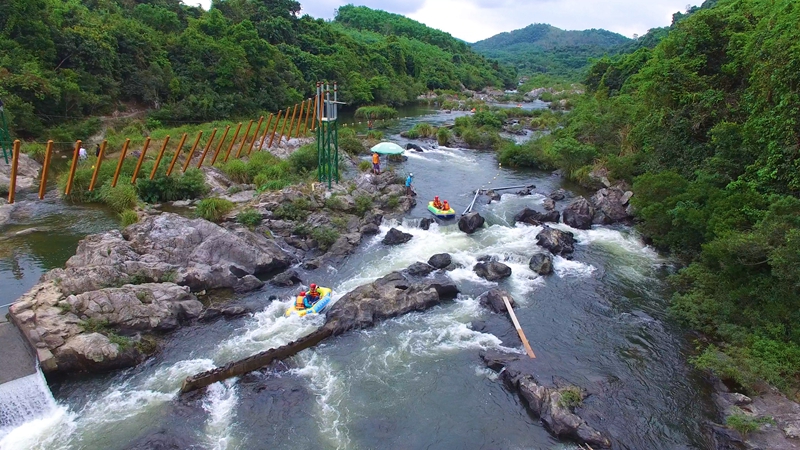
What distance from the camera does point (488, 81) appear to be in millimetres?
132625

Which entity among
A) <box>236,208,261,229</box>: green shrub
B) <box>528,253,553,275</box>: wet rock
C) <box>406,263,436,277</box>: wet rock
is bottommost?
<box>406,263,436,277</box>: wet rock

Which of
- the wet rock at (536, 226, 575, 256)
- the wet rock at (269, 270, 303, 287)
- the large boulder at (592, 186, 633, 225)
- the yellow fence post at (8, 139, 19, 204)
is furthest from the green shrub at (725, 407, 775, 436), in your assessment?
the yellow fence post at (8, 139, 19, 204)

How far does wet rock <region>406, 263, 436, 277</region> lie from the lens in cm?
2181

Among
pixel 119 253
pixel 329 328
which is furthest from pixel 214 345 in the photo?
pixel 119 253

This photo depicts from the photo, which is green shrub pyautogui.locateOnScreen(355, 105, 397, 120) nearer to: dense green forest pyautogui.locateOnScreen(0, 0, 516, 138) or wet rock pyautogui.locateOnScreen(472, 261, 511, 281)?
dense green forest pyautogui.locateOnScreen(0, 0, 516, 138)

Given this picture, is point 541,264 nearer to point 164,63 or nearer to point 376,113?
point 164,63

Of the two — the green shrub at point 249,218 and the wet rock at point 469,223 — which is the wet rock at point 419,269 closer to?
the wet rock at point 469,223

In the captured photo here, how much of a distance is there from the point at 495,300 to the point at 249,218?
13322 millimetres

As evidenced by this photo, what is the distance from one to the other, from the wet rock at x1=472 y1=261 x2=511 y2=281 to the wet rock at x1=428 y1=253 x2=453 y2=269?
4.83 feet

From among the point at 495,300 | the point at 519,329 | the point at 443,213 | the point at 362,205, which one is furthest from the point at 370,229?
the point at 519,329

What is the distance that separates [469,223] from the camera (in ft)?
88.8

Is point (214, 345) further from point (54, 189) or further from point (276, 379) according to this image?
point (54, 189)

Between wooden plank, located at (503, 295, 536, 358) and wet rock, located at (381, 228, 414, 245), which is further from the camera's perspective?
wet rock, located at (381, 228, 414, 245)

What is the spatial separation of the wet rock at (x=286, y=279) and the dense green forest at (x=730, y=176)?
15.7m
